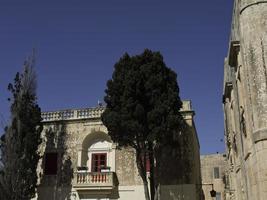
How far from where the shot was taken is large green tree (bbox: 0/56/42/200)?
22.6 meters

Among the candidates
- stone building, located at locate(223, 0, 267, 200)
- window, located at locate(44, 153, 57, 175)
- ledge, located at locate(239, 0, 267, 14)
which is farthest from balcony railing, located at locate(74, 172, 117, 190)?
ledge, located at locate(239, 0, 267, 14)

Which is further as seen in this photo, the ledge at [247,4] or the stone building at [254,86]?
the ledge at [247,4]

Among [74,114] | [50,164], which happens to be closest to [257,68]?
[74,114]

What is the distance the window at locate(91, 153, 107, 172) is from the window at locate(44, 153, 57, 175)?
101 inches

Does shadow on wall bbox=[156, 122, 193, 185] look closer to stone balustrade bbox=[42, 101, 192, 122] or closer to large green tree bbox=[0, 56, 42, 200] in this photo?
stone balustrade bbox=[42, 101, 192, 122]

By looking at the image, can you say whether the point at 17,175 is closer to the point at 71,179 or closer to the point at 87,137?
the point at 71,179

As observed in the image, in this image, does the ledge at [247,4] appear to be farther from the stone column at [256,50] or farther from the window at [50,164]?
the window at [50,164]

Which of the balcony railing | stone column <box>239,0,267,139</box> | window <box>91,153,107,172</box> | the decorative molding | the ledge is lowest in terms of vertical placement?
the balcony railing

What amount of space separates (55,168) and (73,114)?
12.6ft

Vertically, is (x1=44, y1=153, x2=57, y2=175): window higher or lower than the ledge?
lower

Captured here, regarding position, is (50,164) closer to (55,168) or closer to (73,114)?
(55,168)

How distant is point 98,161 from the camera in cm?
2534

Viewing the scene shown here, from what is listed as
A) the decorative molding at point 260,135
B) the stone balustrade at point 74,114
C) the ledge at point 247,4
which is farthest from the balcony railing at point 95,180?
the ledge at point 247,4

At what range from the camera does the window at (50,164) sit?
25.4 m
